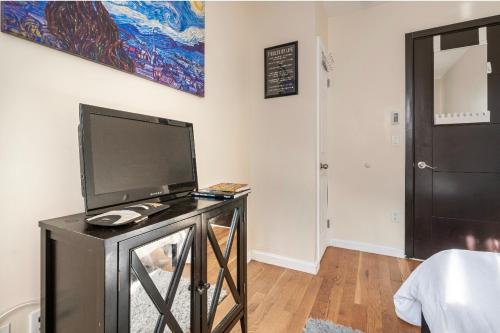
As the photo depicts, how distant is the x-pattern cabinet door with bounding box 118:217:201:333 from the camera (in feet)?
2.32

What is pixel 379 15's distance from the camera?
2.59 m

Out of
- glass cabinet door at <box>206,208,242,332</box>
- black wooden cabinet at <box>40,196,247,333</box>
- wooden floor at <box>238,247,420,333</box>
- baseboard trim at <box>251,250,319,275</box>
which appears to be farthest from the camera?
baseboard trim at <box>251,250,319,275</box>

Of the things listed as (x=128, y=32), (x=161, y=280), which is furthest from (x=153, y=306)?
(x=128, y=32)

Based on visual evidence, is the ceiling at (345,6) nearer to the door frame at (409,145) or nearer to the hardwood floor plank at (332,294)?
the door frame at (409,145)

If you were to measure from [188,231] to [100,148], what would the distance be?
0.44 m

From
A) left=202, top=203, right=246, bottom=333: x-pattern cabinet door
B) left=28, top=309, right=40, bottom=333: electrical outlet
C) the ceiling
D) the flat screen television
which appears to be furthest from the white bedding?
the ceiling

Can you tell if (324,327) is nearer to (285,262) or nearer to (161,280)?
(285,262)

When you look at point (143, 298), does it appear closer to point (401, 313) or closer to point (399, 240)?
point (401, 313)

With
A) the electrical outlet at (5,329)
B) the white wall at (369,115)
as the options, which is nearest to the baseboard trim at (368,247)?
the white wall at (369,115)

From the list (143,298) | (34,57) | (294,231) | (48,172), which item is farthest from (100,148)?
(294,231)

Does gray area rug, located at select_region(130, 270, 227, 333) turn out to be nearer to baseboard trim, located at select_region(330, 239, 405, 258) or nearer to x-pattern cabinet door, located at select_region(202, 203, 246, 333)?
x-pattern cabinet door, located at select_region(202, 203, 246, 333)

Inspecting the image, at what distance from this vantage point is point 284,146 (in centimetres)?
230

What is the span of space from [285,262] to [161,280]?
1668mm

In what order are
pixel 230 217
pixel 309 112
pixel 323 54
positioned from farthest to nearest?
pixel 323 54
pixel 309 112
pixel 230 217
